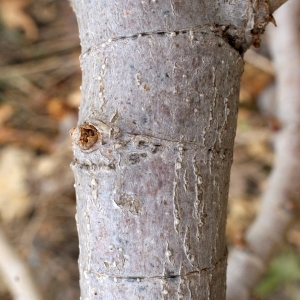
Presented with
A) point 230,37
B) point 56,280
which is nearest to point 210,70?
point 230,37

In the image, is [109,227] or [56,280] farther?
[56,280]

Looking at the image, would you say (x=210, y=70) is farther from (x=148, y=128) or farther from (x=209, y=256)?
(x=209, y=256)

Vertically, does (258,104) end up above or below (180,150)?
above

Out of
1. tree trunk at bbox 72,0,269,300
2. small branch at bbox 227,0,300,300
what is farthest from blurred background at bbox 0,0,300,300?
tree trunk at bbox 72,0,269,300

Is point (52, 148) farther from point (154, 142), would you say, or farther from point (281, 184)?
point (154, 142)

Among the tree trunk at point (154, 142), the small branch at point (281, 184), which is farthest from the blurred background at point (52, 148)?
the tree trunk at point (154, 142)

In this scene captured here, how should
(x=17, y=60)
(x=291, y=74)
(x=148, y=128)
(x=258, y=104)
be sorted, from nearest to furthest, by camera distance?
(x=148, y=128) → (x=291, y=74) → (x=258, y=104) → (x=17, y=60)

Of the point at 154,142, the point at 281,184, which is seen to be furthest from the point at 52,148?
the point at 154,142
